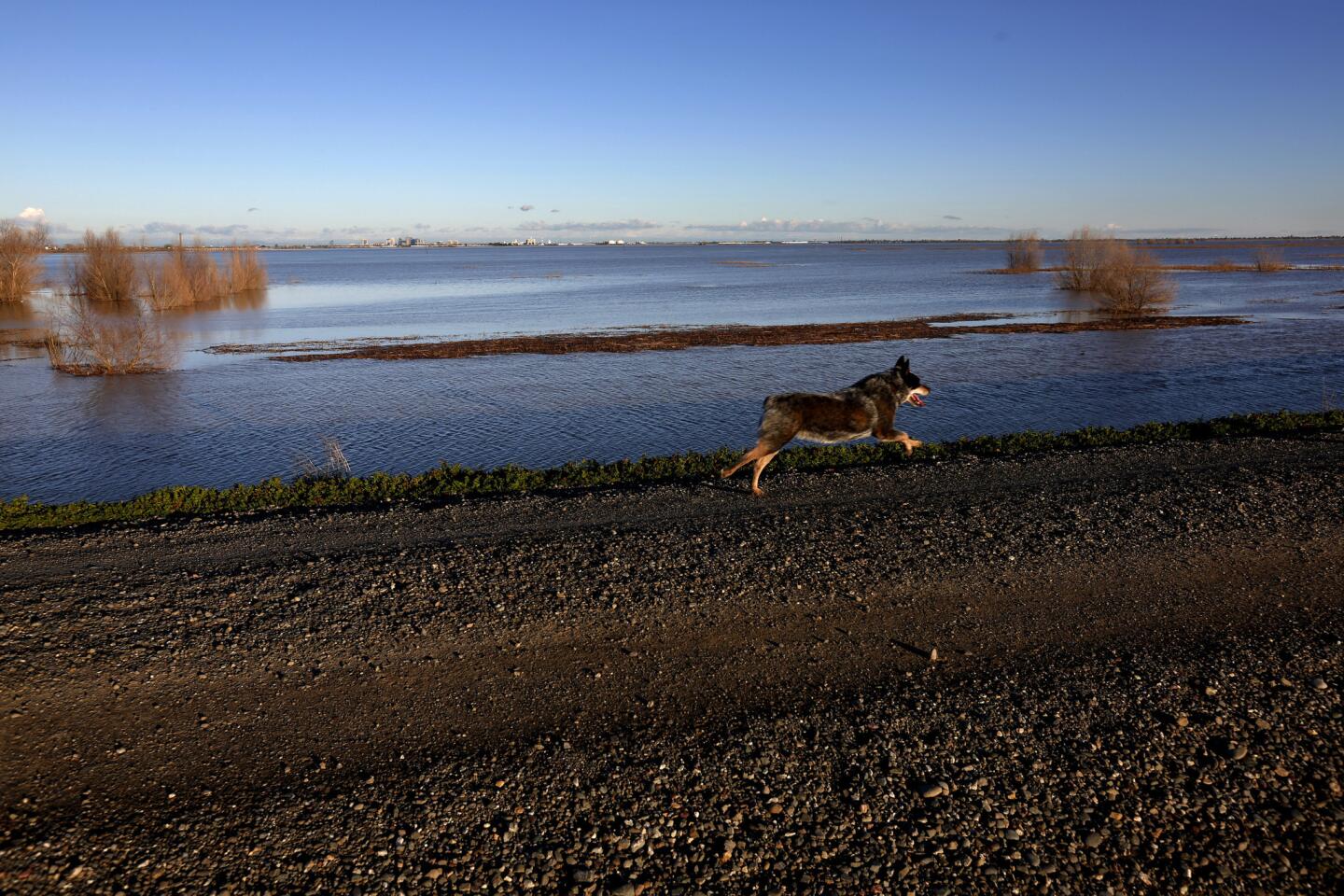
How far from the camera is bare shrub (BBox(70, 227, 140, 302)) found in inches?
2771

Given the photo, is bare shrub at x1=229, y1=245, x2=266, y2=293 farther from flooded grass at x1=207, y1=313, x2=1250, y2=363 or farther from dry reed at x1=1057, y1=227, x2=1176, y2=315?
dry reed at x1=1057, y1=227, x2=1176, y2=315

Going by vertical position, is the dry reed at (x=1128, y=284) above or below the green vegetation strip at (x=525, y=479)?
above

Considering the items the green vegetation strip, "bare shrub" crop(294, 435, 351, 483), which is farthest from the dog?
"bare shrub" crop(294, 435, 351, 483)

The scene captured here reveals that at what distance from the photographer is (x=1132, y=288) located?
59469mm

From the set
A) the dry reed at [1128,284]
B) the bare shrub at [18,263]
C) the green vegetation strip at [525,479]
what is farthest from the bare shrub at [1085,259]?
the bare shrub at [18,263]

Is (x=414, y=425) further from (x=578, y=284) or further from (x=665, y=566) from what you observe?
(x=578, y=284)

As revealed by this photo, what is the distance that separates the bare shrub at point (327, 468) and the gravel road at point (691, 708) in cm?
558

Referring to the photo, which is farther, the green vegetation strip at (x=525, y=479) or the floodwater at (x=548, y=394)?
the floodwater at (x=548, y=394)

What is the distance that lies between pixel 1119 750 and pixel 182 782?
6.77 m

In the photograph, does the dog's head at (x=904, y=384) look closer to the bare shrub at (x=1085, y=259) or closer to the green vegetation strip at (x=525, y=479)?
the green vegetation strip at (x=525, y=479)

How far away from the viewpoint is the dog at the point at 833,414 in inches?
474

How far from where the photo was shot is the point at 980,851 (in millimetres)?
5645

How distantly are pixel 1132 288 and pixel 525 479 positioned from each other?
5631 centimetres

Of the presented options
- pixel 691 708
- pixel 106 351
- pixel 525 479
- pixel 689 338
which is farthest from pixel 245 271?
pixel 691 708
